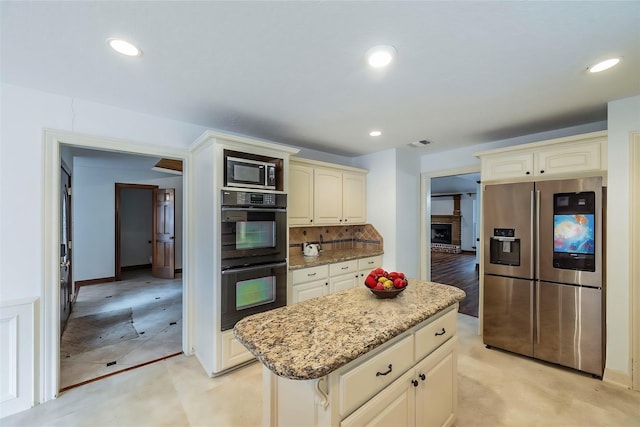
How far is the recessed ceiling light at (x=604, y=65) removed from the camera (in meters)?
1.75

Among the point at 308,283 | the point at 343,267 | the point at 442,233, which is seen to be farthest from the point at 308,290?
the point at 442,233

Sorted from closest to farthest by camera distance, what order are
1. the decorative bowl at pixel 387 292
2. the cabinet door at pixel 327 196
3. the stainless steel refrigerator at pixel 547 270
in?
the decorative bowl at pixel 387 292, the stainless steel refrigerator at pixel 547 270, the cabinet door at pixel 327 196

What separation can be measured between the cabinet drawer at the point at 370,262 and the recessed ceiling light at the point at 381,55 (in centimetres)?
257

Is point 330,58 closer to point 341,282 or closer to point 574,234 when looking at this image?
point 341,282

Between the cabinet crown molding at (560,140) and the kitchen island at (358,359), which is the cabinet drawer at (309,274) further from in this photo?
the cabinet crown molding at (560,140)

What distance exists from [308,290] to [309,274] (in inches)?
7.3

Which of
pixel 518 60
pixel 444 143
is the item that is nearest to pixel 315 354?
pixel 518 60

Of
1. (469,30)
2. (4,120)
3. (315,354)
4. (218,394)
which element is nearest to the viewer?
(315,354)

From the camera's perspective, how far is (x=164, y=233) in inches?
250

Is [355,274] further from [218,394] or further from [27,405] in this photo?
[27,405]

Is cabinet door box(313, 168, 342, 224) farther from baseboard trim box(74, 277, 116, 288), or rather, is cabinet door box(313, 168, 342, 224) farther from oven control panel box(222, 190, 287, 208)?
baseboard trim box(74, 277, 116, 288)

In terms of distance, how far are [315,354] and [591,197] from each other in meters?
2.89

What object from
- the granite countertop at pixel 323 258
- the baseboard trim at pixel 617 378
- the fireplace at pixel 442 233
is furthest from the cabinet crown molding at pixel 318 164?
the fireplace at pixel 442 233

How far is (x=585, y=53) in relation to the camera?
1.66m
